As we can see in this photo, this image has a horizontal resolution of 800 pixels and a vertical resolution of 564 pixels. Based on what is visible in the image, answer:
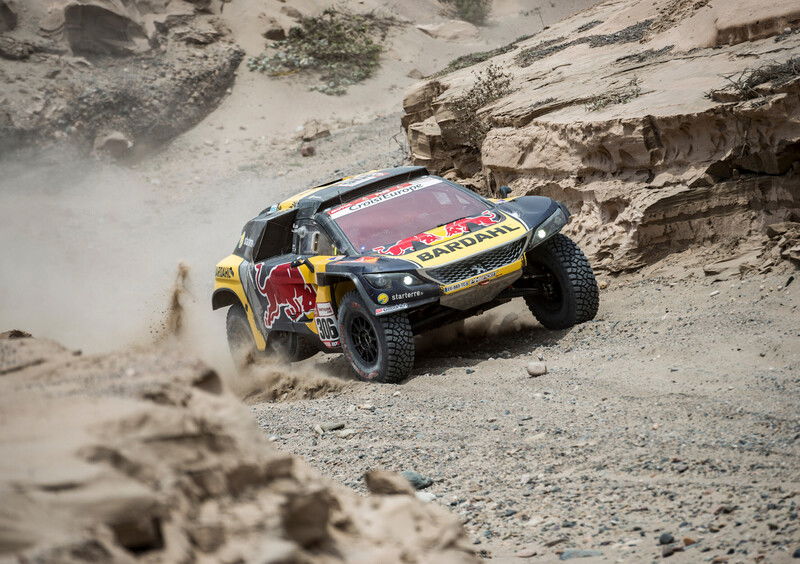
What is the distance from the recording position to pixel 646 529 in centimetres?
466

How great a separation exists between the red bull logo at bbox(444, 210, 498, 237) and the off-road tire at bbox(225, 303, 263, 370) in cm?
285

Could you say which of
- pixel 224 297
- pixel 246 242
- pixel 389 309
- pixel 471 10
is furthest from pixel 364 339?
pixel 471 10

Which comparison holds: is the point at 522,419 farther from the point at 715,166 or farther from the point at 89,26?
the point at 89,26

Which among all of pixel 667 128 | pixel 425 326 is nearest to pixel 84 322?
pixel 425 326

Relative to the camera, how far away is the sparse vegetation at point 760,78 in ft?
30.3

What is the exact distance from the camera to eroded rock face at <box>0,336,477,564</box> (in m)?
2.79

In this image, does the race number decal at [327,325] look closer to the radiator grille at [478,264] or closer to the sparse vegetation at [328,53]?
the radiator grille at [478,264]

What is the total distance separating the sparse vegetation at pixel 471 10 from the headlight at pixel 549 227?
2882 cm

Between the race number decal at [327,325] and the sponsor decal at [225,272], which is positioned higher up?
the sponsor decal at [225,272]

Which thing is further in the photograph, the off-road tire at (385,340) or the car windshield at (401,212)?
the car windshield at (401,212)

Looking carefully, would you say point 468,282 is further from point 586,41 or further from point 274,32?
point 274,32

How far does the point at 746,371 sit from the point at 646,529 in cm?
258

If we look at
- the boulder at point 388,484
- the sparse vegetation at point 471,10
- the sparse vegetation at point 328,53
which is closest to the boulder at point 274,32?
the sparse vegetation at point 328,53

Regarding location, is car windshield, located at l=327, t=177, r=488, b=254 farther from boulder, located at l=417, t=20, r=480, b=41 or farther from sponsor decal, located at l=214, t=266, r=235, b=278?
boulder, located at l=417, t=20, r=480, b=41
